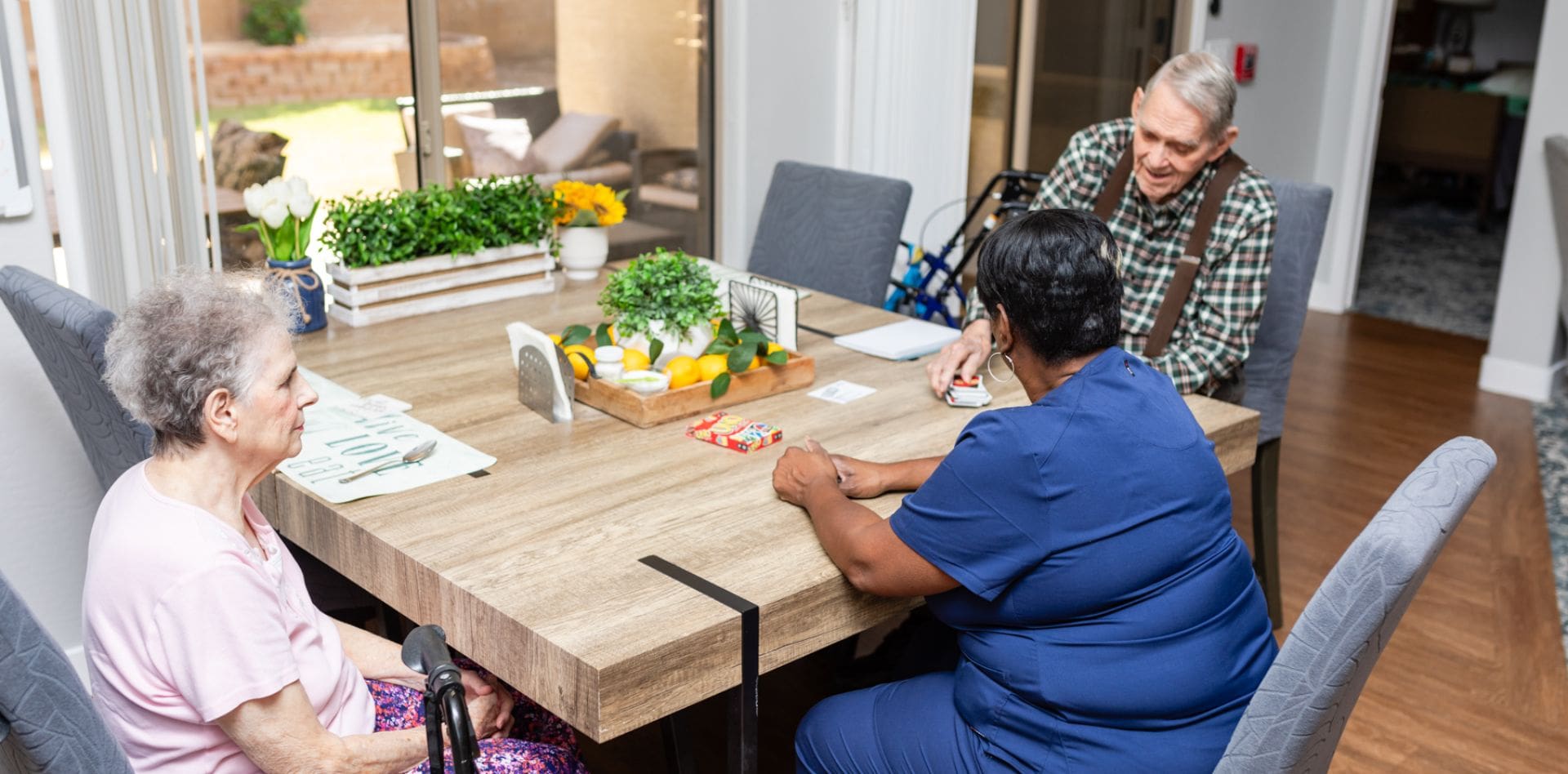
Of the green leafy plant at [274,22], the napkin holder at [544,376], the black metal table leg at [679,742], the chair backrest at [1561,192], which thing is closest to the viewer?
the black metal table leg at [679,742]

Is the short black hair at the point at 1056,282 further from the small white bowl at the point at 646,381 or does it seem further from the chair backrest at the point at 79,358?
the chair backrest at the point at 79,358

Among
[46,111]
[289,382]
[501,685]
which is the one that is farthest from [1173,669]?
[46,111]

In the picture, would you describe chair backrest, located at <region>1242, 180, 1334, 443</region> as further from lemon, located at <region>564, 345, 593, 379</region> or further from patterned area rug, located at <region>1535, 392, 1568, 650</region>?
lemon, located at <region>564, 345, 593, 379</region>

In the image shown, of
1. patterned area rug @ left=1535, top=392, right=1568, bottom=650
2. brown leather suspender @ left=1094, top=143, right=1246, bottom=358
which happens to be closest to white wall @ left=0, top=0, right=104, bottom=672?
brown leather suspender @ left=1094, top=143, right=1246, bottom=358

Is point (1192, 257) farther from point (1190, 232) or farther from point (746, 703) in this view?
point (746, 703)

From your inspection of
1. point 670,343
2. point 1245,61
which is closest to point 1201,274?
point 670,343

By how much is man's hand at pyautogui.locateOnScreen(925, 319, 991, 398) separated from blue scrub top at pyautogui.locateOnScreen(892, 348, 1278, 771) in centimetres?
79

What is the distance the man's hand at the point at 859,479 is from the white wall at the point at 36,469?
1625 millimetres

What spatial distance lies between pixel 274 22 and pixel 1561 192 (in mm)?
4178

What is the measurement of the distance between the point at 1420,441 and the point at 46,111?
409 centimetres

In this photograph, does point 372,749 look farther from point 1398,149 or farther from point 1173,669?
point 1398,149

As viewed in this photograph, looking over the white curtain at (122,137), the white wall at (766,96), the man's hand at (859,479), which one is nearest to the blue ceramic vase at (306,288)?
the white curtain at (122,137)

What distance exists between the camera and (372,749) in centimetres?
162

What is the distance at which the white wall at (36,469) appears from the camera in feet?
8.20
